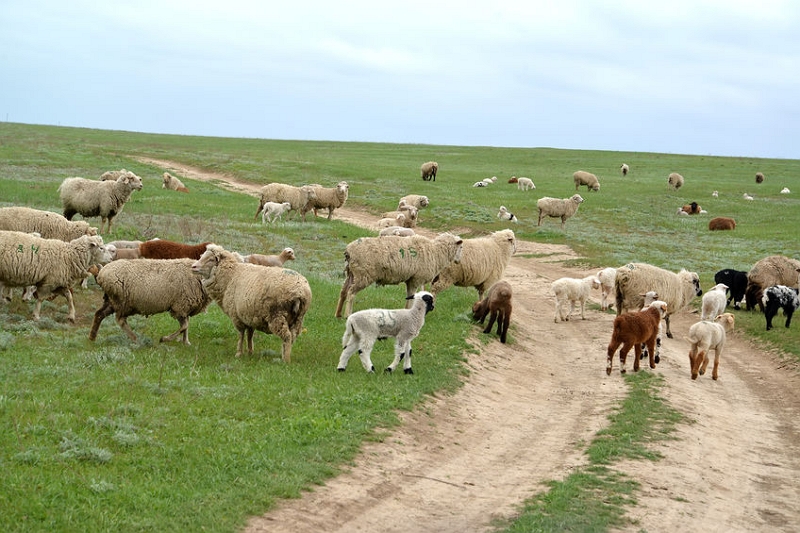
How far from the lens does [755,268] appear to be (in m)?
23.0

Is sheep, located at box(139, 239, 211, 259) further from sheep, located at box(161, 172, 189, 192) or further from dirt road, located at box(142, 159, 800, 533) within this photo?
sheep, located at box(161, 172, 189, 192)

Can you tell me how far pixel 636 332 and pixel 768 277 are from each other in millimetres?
9415

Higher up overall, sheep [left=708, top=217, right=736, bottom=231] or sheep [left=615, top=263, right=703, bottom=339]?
sheep [left=708, top=217, right=736, bottom=231]

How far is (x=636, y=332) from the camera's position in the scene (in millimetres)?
15203

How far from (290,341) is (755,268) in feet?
50.4

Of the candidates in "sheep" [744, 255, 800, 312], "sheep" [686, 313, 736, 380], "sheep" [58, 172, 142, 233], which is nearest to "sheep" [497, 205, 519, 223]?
"sheep" [744, 255, 800, 312]

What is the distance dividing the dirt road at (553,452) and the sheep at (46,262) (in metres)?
7.49

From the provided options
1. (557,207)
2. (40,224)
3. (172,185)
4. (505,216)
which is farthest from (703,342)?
(172,185)

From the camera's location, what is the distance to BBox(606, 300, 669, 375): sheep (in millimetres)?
15031

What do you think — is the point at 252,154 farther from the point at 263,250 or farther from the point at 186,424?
the point at 186,424

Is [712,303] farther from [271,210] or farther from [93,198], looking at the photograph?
[271,210]

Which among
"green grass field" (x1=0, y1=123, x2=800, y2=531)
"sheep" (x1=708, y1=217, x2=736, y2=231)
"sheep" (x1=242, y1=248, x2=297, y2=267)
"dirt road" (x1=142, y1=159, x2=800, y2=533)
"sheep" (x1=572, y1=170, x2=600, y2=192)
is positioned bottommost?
"dirt road" (x1=142, y1=159, x2=800, y2=533)

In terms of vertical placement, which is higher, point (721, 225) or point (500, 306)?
point (721, 225)

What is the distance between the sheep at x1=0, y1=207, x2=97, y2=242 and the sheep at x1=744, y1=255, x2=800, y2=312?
681 inches
